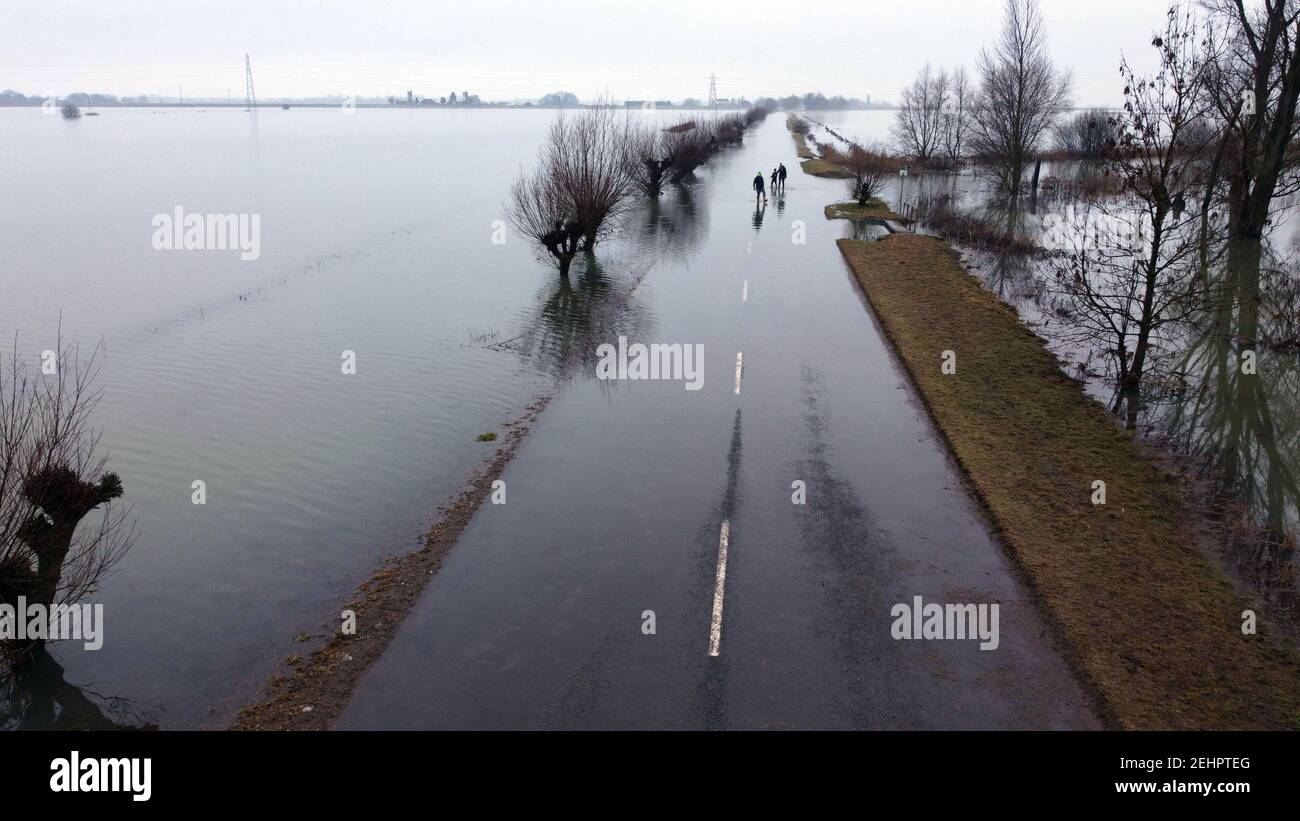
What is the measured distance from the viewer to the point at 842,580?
11500 millimetres

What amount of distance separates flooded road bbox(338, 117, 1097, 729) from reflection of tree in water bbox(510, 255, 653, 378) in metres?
1.22

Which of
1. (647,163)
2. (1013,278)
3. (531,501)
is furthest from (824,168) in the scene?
(531,501)

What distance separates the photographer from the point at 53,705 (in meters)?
9.55

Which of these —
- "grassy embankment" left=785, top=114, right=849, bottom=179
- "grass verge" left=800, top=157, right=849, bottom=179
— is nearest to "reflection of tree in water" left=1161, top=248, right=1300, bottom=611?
"grass verge" left=800, top=157, right=849, bottom=179

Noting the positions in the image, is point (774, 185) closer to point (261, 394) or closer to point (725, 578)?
point (261, 394)

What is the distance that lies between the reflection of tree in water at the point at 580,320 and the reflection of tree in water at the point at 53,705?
12.3m

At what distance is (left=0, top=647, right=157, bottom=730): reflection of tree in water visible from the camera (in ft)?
30.1

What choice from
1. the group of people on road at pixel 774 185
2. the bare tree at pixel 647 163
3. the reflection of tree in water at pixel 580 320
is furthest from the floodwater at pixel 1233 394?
the bare tree at pixel 647 163

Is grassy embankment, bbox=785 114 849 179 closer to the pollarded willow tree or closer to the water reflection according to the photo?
the water reflection

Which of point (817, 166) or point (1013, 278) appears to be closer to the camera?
point (1013, 278)

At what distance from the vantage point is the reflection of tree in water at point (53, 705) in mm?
9164

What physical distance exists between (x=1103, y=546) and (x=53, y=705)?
13101 mm
